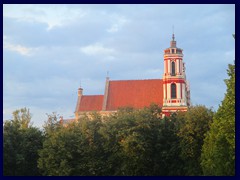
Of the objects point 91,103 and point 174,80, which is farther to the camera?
point 91,103

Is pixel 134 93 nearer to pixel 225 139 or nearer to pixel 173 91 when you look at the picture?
pixel 173 91

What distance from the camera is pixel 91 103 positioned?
5747 cm

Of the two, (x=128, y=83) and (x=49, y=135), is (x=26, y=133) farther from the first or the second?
(x=128, y=83)

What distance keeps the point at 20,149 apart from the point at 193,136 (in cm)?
1179

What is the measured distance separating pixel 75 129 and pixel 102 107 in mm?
24651

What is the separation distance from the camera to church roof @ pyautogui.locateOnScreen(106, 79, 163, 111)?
2200 inches

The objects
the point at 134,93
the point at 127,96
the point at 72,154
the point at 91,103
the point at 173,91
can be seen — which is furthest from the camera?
the point at 91,103

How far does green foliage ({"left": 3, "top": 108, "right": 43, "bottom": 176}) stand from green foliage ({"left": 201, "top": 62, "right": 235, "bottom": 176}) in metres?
12.4

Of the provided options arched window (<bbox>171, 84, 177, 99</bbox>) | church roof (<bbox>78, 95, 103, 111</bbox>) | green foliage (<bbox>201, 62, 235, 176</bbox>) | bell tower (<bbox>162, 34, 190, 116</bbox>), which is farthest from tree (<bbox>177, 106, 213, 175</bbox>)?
church roof (<bbox>78, 95, 103, 111</bbox>)

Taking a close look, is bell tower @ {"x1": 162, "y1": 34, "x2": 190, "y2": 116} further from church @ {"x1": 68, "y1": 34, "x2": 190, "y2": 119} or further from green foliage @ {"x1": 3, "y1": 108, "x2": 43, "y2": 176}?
green foliage @ {"x1": 3, "y1": 108, "x2": 43, "y2": 176}

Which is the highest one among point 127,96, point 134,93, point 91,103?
point 134,93

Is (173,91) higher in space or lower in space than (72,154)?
higher

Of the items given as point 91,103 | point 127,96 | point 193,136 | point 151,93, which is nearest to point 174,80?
point 151,93

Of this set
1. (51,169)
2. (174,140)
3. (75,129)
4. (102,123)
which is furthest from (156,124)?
(51,169)
